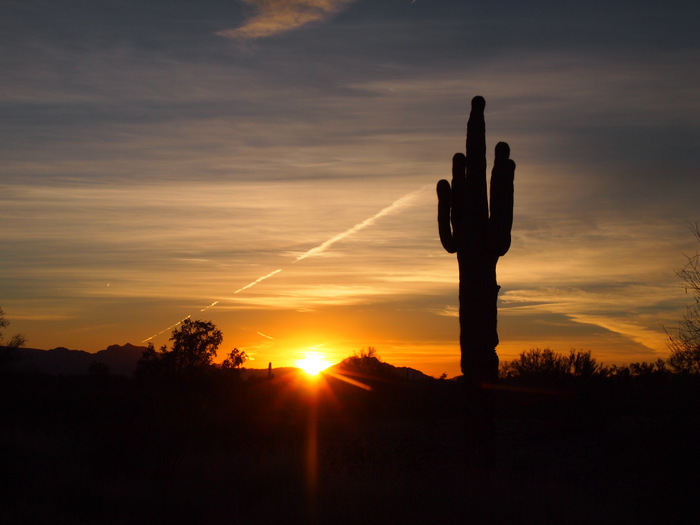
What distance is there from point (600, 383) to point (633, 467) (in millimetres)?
8368

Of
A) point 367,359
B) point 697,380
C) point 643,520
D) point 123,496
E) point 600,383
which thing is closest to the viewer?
point 643,520

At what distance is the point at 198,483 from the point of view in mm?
13125

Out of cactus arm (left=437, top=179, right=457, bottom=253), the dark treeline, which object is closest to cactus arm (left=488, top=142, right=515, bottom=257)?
cactus arm (left=437, top=179, right=457, bottom=253)

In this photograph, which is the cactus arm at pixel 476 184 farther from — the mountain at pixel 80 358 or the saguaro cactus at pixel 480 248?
the mountain at pixel 80 358

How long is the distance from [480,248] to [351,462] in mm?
5753

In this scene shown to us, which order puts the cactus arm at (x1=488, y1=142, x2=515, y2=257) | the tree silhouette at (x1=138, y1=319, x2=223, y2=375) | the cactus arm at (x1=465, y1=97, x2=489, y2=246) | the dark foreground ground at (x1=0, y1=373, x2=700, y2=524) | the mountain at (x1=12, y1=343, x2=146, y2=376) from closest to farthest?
the dark foreground ground at (x1=0, y1=373, x2=700, y2=524)
the cactus arm at (x1=488, y1=142, x2=515, y2=257)
the cactus arm at (x1=465, y1=97, x2=489, y2=246)
the tree silhouette at (x1=138, y1=319, x2=223, y2=375)
the mountain at (x1=12, y1=343, x2=146, y2=376)

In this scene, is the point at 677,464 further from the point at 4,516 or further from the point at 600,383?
the point at 4,516

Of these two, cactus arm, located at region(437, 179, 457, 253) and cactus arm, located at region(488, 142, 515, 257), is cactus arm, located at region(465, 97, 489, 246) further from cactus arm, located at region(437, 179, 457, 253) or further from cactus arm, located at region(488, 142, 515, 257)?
cactus arm, located at region(437, 179, 457, 253)

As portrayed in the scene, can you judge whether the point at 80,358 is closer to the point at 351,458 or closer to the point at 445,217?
the point at 351,458

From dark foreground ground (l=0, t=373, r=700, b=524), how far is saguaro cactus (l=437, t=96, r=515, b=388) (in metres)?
1.70

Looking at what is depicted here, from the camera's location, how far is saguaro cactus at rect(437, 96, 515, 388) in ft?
49.5

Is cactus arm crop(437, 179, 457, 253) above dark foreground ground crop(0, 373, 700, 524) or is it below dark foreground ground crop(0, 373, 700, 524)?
above

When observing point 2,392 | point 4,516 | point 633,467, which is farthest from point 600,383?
point 2,392

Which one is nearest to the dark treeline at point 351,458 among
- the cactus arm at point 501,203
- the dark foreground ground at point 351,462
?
the dark foreground ground at point 351,462
